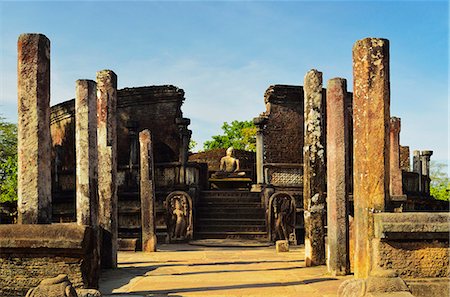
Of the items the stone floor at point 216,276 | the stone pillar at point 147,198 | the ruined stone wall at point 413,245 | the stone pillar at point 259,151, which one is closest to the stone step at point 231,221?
the stone pillar at point 259,151

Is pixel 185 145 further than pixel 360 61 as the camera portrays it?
Yes

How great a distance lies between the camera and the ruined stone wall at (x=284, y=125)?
2381 centimetres

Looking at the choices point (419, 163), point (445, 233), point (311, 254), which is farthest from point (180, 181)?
point (445, 233)

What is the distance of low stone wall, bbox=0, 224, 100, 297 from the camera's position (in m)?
5.81

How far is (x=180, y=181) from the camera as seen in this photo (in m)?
17.8

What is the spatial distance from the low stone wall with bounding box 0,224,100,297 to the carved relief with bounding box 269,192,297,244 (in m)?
9.52

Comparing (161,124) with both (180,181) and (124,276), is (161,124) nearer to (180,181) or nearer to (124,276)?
(180,181)

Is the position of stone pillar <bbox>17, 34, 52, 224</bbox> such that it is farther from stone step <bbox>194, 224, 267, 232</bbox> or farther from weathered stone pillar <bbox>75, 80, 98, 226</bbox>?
stone step <bbox>194, 224, 267, 232</bbox>

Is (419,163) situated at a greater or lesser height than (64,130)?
lesser

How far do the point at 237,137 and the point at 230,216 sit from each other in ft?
90.9

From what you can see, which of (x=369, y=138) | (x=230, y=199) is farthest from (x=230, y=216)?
(x=369, y=138)

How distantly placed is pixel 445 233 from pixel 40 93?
16.4 feet

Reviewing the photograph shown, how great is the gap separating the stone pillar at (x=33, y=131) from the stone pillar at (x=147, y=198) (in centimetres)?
585

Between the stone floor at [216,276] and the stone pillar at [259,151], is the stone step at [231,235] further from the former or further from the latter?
the stone floor at [216,276]
